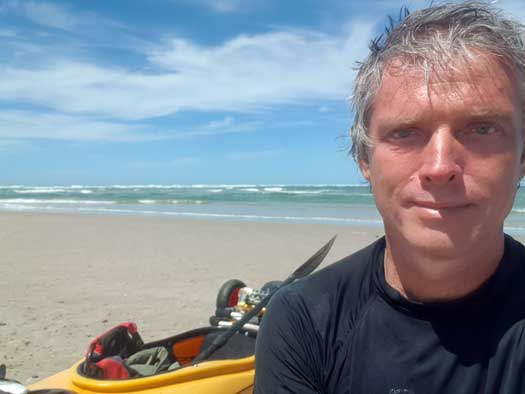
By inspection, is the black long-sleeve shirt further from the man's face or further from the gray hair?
the gray hair

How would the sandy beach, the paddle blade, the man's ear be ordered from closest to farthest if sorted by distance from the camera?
the man's ear, the paddle blade, the sandy beach

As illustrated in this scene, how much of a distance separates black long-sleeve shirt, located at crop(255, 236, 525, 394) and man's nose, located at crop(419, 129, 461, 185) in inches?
12.9

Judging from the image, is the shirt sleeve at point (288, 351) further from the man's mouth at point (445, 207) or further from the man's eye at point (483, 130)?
the man's eye at point (483, 130)

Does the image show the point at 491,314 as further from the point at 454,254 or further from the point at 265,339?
the point at 265,339

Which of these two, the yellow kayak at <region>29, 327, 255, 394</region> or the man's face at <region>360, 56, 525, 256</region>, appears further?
the yellow kayak at <region>29, 327, 255, 394</region>

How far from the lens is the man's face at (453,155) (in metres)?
1.31

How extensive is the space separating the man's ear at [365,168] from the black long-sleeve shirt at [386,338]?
23 cm

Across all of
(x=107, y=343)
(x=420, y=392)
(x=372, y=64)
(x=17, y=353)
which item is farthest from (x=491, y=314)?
(x=17, y=353)

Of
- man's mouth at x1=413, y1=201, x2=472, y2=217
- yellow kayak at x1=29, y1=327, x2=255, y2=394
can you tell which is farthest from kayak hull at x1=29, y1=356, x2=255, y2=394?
man's mouth at x1=413, y1=201, x2=472, y2=217

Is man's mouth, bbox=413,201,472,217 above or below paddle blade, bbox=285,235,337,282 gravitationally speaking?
above

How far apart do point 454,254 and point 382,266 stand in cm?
30

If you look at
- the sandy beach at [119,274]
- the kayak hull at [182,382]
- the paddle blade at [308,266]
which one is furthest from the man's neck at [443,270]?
the sandy beach at [119,274]

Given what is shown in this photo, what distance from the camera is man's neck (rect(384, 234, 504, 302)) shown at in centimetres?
137

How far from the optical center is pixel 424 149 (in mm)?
1378
